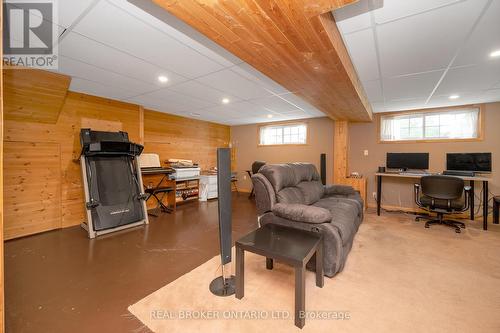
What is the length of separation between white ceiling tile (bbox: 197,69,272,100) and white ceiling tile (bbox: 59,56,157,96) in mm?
949

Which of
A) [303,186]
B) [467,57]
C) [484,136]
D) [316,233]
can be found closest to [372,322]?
[316,233]

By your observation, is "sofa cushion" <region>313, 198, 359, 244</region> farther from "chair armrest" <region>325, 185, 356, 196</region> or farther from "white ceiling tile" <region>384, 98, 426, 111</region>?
"white ceiling tile" <region>384, 98, 426, 111</region>

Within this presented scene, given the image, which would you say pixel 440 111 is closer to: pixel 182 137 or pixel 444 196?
pixel 444 196

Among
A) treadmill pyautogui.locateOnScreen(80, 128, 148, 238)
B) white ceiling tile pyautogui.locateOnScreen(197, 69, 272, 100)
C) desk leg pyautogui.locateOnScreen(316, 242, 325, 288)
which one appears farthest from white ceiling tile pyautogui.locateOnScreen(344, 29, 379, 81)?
treadmill pyautogui.locateOnScreen(80, 128, 148, 238)

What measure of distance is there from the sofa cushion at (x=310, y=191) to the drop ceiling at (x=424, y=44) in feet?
5.44

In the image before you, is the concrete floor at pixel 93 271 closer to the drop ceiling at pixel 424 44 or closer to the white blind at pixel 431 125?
the drop ceiling at pixel 424 44

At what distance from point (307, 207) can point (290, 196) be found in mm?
514

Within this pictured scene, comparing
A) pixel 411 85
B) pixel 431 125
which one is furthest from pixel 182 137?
pixel 431 125

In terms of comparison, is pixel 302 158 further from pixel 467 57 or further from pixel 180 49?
pixel 180 49

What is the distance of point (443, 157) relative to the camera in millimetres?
4336

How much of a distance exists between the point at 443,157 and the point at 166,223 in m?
5.46

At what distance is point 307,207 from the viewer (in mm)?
2229

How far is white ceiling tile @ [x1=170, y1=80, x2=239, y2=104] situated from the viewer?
3.24 metres

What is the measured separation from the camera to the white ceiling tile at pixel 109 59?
2.06m
